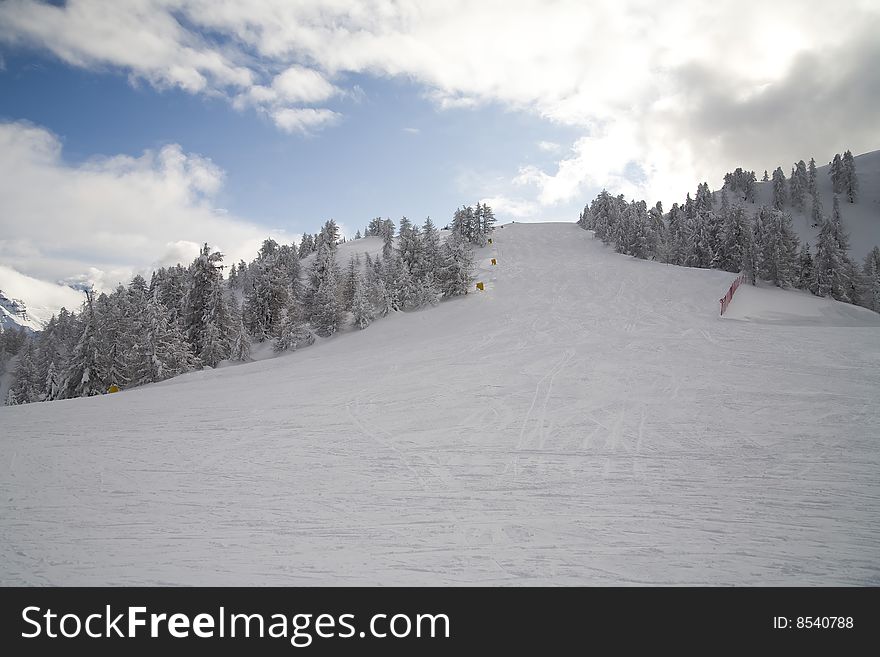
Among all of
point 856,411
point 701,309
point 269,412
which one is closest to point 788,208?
point 701,309

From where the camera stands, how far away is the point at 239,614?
4.57 metres

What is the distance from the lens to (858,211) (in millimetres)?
120250

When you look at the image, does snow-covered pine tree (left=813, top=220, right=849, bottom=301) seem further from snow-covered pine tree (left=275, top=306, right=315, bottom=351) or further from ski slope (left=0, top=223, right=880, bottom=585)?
snow-covered pine tree (left=275, top=306, right=315, bottom=351)

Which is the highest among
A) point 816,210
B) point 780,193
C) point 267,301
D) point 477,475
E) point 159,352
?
point 780,193

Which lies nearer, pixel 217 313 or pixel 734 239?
pixel 217 313

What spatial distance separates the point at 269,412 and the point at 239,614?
7720 mm

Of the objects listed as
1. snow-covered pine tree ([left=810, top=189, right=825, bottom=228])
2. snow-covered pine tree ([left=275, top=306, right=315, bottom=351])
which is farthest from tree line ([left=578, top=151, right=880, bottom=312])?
snow-covered pine tree ([left=810, top=189, right=825, bottom=228])

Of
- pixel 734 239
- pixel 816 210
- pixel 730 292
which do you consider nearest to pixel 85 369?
pixel 730 292

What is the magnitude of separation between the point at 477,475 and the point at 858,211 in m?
170

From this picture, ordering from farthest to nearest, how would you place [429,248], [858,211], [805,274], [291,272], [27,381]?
1. [858,211]
2. [291,272]
3. [27,381]
4. [805,274]
5. [429,248]

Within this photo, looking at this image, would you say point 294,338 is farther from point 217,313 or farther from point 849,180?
point 849,180

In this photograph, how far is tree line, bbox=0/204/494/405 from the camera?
97.8ft

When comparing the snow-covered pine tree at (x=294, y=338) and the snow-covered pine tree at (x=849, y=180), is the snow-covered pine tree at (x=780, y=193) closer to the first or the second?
the snow-covered pine tree at (x=849, y=180)

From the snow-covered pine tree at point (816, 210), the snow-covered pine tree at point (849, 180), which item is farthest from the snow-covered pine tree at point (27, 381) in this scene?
the snow-covered pine tree at point (849, 180)
